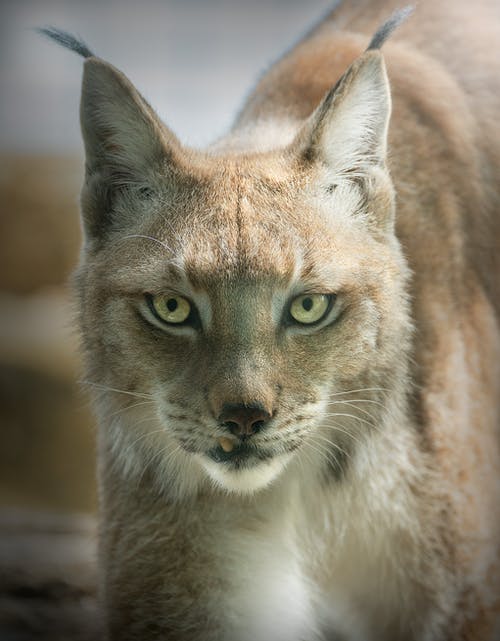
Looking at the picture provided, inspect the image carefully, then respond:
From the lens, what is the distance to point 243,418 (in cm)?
217

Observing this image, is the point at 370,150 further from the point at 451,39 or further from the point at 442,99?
the point at 451,39

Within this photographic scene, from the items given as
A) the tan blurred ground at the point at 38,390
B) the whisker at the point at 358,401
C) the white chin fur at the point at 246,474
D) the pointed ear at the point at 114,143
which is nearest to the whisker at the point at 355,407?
the whisker at the point at 358,401

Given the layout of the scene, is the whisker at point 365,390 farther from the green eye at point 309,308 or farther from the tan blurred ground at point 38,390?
the tan blurred ground at point 38,390

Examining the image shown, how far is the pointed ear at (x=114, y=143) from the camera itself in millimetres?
2361

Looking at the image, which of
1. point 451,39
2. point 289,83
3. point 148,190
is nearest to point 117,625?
point 148,190

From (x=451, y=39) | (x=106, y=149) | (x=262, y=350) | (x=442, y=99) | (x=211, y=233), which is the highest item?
(x=451, y=39)

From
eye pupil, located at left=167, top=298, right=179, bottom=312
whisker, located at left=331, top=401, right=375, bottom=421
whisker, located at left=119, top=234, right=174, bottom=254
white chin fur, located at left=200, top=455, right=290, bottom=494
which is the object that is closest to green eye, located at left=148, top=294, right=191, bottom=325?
eye pupil, located at left=167, top=298, right=179, bottom=312

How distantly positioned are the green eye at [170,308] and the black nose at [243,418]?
254mm

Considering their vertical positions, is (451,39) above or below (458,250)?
above

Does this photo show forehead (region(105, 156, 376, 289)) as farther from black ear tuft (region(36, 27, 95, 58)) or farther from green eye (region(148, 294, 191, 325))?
black ear tuft (region(36, 27, 95, 58))

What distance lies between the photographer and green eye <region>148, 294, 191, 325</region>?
2299 millimetres

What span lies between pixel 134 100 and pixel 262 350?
650mm

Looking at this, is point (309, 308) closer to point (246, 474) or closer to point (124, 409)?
point (246, 474)

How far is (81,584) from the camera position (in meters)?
3.74
